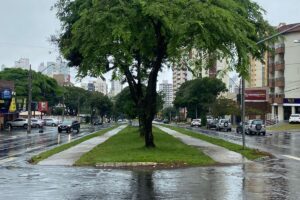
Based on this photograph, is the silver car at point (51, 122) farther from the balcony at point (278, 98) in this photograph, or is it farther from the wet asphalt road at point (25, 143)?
the wet asphalt road at point (25, 143)

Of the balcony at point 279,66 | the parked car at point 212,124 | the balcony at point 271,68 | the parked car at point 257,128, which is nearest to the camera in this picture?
the parked car at point 257,128

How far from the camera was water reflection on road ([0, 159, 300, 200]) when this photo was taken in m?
13.0

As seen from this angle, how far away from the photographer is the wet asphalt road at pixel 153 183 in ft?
42.6

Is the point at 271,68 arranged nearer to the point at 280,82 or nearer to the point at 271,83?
the point at 271,83

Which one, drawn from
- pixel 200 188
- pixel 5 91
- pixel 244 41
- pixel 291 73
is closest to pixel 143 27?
pixel 244 41

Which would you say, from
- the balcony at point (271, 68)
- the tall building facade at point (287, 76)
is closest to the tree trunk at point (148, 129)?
the tall building facade at point (287, 76)

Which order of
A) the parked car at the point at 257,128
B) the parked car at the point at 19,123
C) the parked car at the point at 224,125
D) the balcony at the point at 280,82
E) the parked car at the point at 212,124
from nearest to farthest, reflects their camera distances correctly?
the parked car at the point at 257,128
the parked car at the point at 224,125
the parked car at the point at 19,123
the parked car at the point at 212,124
the balcony at the point at 280,82

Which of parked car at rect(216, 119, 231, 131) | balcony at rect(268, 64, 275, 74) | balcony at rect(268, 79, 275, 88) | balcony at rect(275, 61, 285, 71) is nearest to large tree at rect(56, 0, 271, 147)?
parked car at rect(216, 119, 231, 131)

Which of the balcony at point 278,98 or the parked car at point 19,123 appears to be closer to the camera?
the parked car at point 19,123

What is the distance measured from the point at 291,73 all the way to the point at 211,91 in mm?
30083

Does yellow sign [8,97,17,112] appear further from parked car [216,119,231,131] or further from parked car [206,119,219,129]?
parked car [216,119,231,131]

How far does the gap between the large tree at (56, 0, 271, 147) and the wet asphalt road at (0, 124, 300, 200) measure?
594cm

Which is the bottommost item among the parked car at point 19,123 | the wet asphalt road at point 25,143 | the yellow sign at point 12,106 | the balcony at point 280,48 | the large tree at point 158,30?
the wet asphalt road at point 25,143

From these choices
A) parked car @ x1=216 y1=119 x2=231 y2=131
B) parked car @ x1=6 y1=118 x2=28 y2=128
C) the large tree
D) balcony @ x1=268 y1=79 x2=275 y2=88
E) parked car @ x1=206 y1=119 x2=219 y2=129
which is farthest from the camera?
balcony @ x1=268 y1=79 x2=275 y2=88
